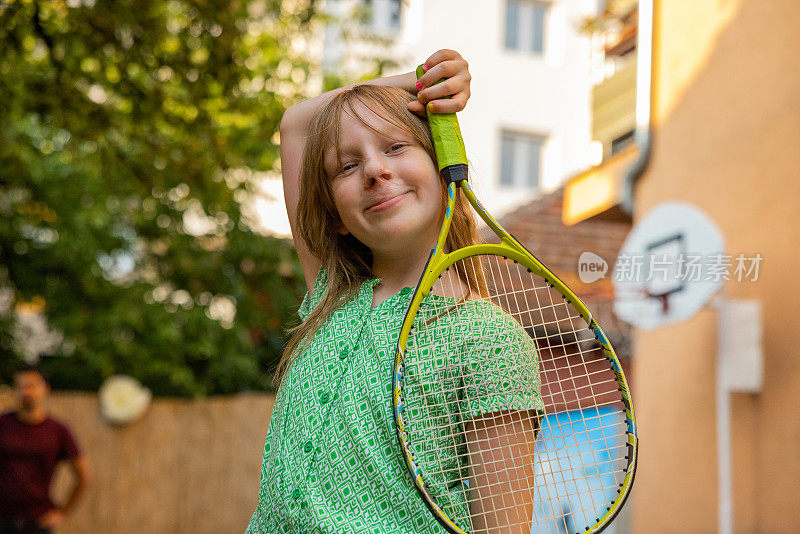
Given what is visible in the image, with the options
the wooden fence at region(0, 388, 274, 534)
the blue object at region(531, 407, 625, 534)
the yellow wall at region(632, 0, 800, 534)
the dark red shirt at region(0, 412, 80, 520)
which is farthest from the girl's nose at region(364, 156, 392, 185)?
the wooden fence at region(0, 388, 274, 534)

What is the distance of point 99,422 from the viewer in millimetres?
8094

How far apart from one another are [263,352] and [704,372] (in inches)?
245

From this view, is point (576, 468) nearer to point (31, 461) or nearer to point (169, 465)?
point (31, 461)

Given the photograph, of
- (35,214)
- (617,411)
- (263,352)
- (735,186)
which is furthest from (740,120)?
(263,352)

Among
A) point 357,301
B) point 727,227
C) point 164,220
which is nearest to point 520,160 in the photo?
point 164,220

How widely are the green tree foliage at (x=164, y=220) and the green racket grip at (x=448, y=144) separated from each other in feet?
12.7

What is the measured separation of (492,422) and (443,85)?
1.62 ft

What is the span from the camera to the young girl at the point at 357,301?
1.26 meters

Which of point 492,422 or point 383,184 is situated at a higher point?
point 383,184

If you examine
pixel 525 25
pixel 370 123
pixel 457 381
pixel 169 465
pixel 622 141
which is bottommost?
pixel 169 465

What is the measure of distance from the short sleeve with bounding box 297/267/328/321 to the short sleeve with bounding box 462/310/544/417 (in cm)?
36

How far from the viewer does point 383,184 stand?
137 centimetres

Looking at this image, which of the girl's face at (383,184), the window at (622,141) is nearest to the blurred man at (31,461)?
the window at (622,141)

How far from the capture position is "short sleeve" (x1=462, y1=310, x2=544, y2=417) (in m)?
1.24
